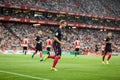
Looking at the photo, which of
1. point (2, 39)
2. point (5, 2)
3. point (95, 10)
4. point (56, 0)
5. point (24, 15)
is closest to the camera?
point (2, 39)

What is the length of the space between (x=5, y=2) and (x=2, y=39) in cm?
836

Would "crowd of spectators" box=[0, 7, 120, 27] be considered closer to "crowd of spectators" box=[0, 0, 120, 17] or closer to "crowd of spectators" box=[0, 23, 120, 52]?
"crowd of spectators" box=[0, 0, 120, 17]

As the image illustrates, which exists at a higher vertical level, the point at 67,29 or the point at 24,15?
the point at 24,15

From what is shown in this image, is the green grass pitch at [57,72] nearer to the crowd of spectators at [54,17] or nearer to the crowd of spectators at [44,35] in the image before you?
the crowd of spectators at [44,35]

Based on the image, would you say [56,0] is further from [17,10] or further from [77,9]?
[17,10]

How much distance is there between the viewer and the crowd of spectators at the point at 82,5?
59472 millimetres

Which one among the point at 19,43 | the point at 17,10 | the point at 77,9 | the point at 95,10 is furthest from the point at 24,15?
the point at 95,10

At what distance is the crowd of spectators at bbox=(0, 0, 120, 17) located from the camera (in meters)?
59.5

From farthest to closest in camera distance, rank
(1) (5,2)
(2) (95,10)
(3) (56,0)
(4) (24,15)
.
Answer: (2) (95,10), (3) (56,0), (4) (24,15), (1) (5,2)

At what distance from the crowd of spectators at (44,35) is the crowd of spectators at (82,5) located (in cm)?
404

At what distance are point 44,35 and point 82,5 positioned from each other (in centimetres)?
1665

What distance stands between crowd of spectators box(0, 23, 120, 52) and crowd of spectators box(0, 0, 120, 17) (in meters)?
4.04

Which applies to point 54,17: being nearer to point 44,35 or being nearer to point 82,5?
point 44,35

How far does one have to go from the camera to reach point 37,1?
197 feet
